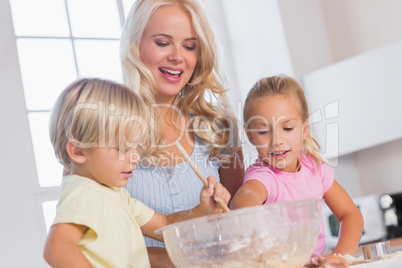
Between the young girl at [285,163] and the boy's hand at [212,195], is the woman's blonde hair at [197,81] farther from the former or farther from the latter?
the boy's hand at [212,195]

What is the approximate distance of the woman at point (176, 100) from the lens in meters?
1.41

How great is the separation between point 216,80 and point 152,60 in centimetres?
24

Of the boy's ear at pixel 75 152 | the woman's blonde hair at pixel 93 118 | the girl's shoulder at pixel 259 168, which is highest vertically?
the woman's blonde hair at pixel 93 118

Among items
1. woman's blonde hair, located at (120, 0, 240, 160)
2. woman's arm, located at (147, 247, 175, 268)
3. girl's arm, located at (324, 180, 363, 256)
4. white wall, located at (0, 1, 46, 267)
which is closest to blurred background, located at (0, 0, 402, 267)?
white wall, located at (0, 1, 46, 267)

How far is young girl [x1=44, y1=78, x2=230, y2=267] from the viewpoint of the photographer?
0.90 metres

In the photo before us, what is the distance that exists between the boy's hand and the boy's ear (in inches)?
8.8

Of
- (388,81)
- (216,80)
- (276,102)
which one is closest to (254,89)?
(276,102)

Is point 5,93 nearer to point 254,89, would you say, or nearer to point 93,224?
point 254,89

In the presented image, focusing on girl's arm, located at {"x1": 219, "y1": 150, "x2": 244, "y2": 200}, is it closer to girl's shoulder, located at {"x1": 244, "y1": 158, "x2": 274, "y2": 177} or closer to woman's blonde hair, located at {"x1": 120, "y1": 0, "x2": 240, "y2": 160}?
woman's blonde hair, located at {"x1": 120, "y1": 0, "x2": 240, "y2": 160}

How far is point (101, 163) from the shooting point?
3.13ft

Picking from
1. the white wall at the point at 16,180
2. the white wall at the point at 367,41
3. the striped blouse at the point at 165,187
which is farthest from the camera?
the white wall at the point at 367,41

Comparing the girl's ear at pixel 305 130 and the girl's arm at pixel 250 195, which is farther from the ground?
the girl's ear at pixel 305 130

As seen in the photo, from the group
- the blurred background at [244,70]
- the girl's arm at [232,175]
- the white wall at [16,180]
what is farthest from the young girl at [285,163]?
the white wall at [16,180]

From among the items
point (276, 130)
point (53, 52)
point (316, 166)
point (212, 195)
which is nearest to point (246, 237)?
point (212, 195)
